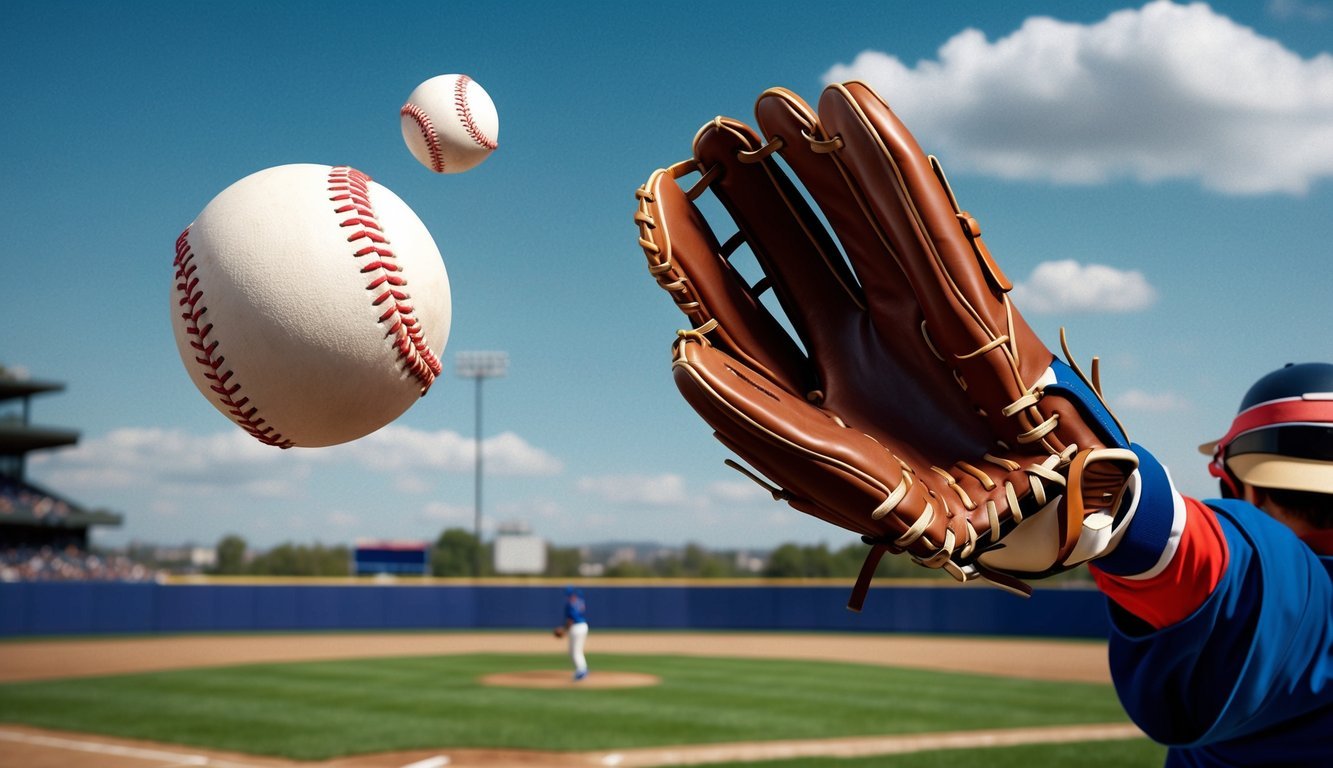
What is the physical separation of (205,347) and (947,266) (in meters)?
1.63

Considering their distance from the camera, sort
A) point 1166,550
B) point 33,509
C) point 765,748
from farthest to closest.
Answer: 1. point 33,509
2. point 765,748
3. point 1166,550

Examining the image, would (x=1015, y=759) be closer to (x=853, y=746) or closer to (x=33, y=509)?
(x=853, y=746)

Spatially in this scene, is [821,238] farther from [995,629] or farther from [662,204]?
[995,629]

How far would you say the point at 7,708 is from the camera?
12117 mm

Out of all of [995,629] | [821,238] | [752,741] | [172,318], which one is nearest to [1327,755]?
[821,238]

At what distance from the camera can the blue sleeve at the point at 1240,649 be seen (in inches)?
68.7

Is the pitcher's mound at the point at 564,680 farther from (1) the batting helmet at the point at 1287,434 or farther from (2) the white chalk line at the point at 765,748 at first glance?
(1) the batting helmet at the point at 1287,434

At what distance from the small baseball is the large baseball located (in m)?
1.20

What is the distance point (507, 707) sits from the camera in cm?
1198

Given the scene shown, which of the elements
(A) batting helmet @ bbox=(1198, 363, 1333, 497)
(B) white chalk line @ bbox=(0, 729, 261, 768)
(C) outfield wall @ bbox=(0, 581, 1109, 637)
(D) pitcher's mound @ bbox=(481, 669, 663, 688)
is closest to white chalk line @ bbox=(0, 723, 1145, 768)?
(B) white chalk line @ bbox=(0, 729, 261, 768)

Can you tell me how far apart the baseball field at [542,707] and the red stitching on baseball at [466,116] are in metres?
6.28

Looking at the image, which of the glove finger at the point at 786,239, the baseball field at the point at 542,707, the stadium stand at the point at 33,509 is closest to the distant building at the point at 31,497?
the stadium stand at the point at 33,509

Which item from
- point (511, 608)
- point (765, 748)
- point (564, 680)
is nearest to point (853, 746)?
point (765, 748)

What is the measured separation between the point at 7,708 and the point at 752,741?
28.0ft
